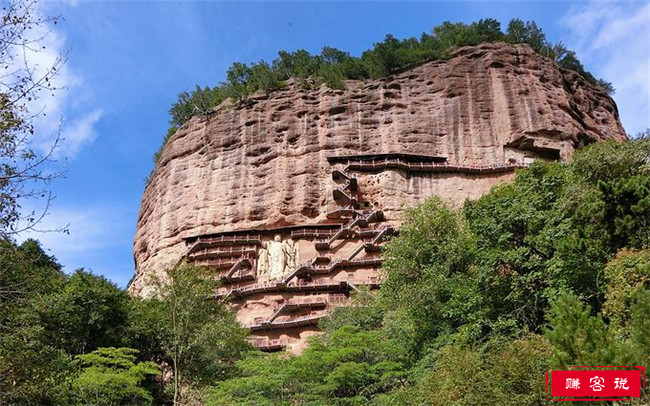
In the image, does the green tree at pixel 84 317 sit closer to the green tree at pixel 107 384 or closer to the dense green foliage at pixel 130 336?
the dense green foliage at pixel 130 336

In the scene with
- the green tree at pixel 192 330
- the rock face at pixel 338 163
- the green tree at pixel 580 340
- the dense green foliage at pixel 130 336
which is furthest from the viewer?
the rock face at pixel 338 163

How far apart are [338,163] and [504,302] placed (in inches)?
828

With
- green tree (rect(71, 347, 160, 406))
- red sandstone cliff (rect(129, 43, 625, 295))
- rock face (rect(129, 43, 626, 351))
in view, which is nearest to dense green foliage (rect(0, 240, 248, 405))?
green tree (rect(71, 347, 160, 406))

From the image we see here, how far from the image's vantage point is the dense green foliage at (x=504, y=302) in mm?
12477

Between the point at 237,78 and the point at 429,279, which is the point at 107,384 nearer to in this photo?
the point at 429,279

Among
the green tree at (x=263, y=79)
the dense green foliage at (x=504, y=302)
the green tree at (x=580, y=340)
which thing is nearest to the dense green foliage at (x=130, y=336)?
the dense green foliage at (x=504, y=302)

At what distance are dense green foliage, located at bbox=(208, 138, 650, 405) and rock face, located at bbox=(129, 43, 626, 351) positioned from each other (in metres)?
11.8

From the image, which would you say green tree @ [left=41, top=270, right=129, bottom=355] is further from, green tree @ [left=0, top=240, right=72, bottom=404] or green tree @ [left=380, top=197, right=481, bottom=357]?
green tree @ [left=380, top=197, right=481, bottom=357]

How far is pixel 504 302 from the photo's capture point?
16234mm

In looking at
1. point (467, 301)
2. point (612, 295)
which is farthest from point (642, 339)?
point (467, 301)

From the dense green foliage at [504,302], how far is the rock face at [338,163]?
1177 centimetres

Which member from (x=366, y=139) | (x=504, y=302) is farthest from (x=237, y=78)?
(x=504, y=302)

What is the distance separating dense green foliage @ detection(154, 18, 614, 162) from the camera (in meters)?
41.6

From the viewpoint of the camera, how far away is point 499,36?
42906 millimetres
